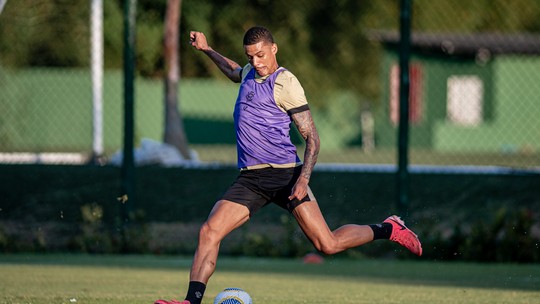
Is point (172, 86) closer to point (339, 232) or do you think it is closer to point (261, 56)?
point (339, 232)

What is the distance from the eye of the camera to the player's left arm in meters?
9.05

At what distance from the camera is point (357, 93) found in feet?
100

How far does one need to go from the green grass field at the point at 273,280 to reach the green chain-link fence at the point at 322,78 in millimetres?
8820

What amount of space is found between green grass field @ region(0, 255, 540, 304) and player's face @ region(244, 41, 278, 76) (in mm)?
2103

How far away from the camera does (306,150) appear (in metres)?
9.15

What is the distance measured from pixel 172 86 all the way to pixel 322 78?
14.3ft

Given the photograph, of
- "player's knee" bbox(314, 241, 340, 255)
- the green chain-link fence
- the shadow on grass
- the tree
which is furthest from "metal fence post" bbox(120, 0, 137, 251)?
the tree

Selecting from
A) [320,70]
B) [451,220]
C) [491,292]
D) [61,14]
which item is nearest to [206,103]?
[61,14]

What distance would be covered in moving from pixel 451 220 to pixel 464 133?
75.2ft

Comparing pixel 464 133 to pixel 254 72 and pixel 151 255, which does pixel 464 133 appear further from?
pixel 254 72

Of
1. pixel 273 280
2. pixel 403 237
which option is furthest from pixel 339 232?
pixel 273 280

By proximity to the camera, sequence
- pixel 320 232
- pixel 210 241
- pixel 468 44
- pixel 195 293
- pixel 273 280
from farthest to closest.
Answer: pixel 468 44 < pixel 273 280 < pixel 320 232 < pixel 210 241 < pixel 195 293

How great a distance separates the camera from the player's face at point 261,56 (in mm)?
9117

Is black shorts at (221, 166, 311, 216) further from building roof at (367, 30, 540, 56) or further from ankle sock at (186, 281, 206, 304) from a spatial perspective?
building roof at (367, 30, 540, 56)
